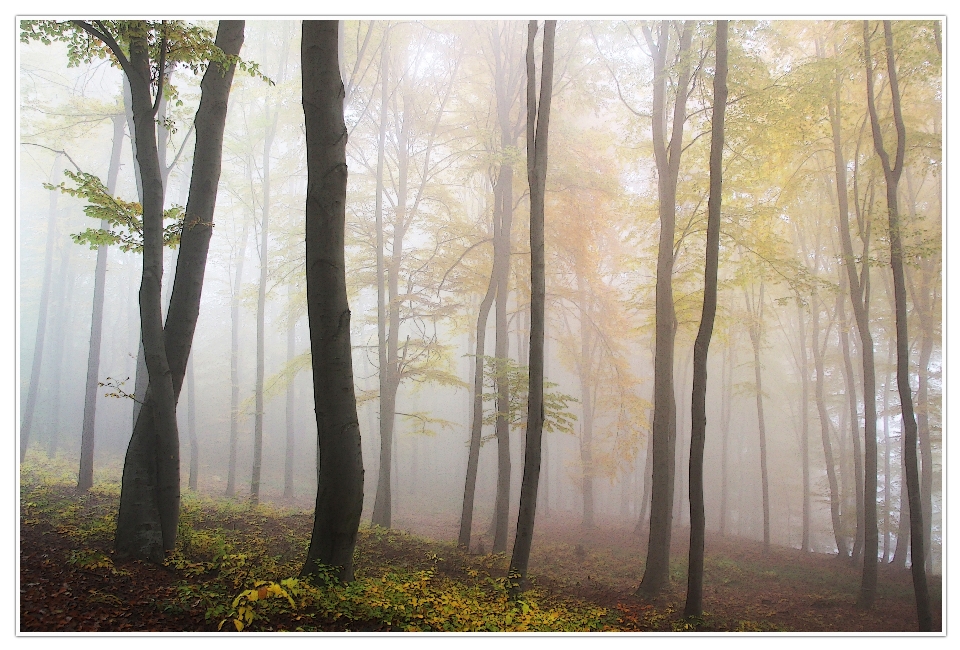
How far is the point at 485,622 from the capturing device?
14.2ft

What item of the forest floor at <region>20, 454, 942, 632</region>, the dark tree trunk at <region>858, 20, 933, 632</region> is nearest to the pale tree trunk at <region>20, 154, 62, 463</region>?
the forest floor at <region>20, 454, 942, 632</region>

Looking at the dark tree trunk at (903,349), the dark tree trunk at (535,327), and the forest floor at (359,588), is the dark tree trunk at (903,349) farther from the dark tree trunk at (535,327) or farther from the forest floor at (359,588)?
the dark tree trunk at (535,327)

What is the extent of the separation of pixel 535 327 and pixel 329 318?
7.19 feet

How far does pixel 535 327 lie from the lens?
5332mm

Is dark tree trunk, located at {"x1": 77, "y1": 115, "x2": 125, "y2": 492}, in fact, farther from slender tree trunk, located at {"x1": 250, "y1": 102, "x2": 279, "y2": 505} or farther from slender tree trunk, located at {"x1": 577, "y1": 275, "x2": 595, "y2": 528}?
slender tree trunk, located at {"x1": 577, "y1": 275, "x2": 595, "y2": 528}

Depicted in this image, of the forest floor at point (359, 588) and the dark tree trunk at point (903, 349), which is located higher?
the dark tree trunk at point (903, 349)

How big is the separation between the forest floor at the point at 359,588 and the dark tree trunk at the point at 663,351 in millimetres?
452

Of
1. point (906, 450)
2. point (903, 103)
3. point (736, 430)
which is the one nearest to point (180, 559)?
point (906, 450)

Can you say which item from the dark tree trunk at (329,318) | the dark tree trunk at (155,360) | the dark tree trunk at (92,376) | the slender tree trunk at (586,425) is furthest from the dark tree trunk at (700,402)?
the dark tree trunk at (92,376)

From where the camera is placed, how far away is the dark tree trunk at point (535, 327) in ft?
17.0

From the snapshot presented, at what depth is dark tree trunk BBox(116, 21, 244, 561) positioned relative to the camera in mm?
4406

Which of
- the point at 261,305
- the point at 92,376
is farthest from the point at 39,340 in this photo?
the point at 261,305

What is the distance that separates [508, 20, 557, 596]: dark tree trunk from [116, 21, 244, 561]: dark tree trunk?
3338 millimetres
